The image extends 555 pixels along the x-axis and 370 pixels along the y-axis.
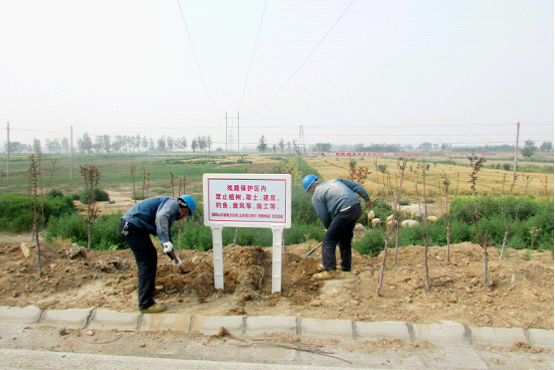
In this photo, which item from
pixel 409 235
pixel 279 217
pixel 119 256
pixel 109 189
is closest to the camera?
pixel 279 217

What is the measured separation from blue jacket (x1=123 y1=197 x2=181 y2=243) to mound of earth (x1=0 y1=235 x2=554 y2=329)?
0.87 m

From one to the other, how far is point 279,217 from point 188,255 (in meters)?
2.11

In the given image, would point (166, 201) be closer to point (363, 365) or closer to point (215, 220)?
point (215, 220)

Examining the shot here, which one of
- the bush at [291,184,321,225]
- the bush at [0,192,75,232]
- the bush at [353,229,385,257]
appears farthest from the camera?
the bush at [291,184,321,225]

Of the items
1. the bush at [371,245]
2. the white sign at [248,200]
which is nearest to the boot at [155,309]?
the white sign at [248,200]

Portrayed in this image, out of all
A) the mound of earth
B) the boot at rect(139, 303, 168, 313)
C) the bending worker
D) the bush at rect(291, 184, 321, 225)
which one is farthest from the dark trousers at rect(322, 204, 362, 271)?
the bush at rect(291, 184, 321, 225)

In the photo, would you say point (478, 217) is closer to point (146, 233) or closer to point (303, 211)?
point (303, 211)

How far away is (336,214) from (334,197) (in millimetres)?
230

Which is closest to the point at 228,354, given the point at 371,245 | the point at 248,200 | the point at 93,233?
the point at 248,200

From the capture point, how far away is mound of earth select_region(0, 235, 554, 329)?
3.91 m

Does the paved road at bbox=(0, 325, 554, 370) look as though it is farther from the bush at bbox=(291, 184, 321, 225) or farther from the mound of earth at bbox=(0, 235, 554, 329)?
the bush at bbox=(291, 184, 321, 225)

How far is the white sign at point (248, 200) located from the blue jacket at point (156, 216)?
545mm

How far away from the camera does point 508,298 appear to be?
406 cm

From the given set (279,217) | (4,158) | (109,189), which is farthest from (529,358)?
(109,189)
